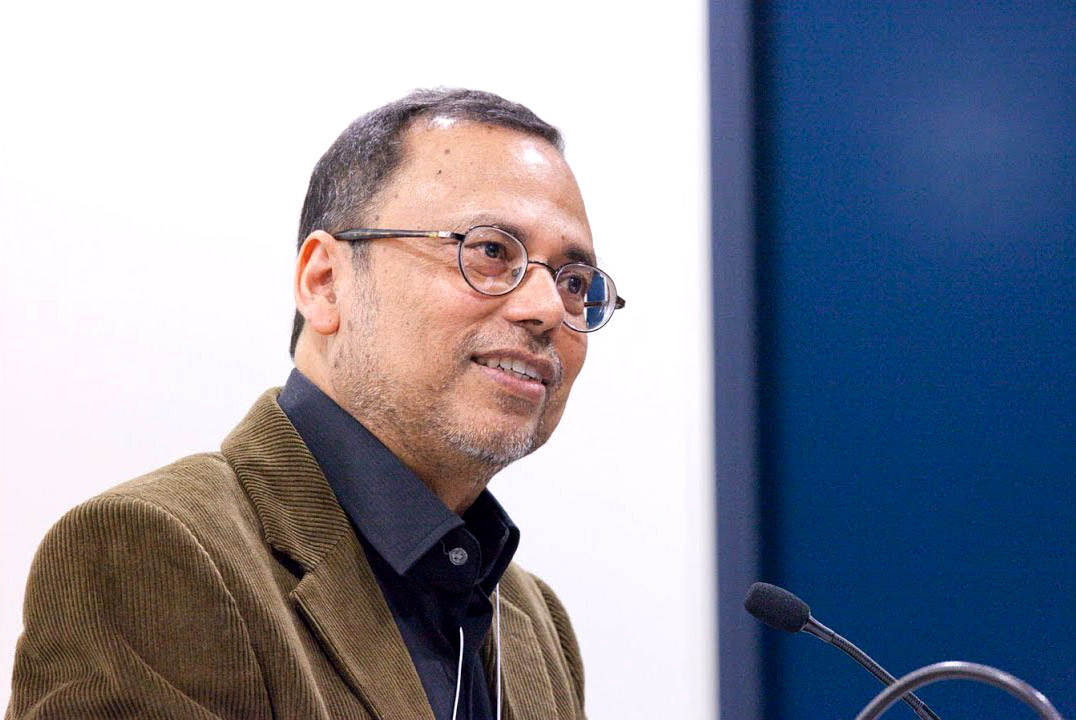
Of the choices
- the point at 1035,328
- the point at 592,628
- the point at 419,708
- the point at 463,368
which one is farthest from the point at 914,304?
the point at 419,708

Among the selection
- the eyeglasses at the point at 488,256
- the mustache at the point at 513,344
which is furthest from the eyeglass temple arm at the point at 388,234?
the mustache at the point at 513,344

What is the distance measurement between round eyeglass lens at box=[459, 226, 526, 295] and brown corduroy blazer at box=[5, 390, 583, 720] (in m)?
0.29

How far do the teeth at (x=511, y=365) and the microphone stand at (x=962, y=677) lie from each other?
56cm

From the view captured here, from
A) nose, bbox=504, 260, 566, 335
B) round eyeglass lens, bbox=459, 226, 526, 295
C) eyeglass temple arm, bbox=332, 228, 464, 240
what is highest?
eyeglass temple arm, bbox=332, 228, 464, 240

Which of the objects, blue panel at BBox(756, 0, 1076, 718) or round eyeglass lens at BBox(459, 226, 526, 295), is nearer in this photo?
round eyeglass lens at BBox(459, 226, 526, 295)

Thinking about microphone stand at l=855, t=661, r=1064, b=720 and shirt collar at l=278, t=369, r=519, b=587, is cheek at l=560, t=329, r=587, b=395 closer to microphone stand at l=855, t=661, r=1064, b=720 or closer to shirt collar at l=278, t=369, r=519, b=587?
shirt collar at l=278, t=369, r=519, b=587

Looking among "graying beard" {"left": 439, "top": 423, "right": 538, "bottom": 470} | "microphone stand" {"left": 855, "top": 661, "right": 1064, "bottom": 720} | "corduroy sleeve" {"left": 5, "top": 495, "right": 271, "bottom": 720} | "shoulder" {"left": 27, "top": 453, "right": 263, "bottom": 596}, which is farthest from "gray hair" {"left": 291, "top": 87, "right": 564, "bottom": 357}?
"microphone stand" {"left": 855, "top": 661, "right": 1064, "bottom": 720}

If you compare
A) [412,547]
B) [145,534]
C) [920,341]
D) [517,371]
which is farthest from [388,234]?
[920,341]

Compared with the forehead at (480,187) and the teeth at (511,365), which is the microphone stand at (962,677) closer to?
the teeth at (511,365)

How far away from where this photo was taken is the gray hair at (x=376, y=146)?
1.55 metres

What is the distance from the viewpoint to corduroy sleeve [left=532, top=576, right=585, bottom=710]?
1.83m

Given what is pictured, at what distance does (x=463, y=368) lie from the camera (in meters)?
1.45

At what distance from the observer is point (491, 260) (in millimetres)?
1481

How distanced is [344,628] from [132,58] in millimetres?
1290
